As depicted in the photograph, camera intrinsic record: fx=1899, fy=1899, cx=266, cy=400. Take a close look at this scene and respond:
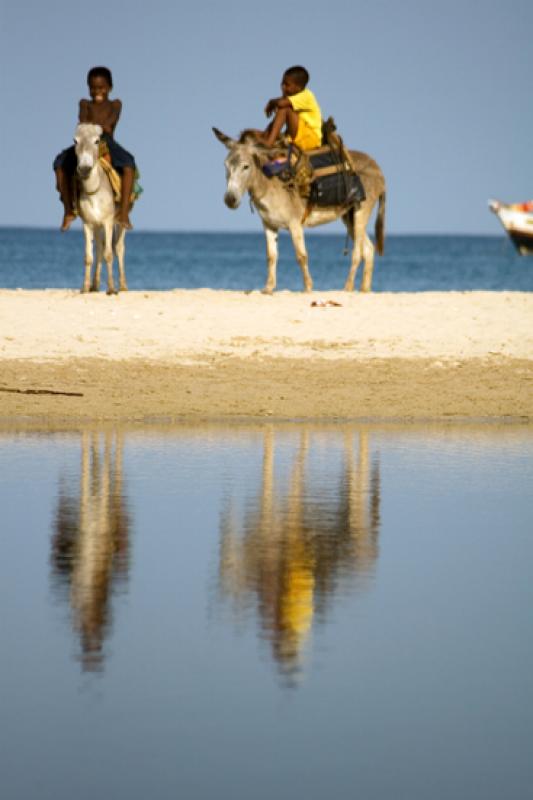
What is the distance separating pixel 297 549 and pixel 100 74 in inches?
597

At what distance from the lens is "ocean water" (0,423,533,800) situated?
553cm

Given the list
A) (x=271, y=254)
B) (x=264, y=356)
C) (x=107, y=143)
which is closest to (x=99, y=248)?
(x=107, y=143)

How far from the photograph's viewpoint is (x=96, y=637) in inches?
278

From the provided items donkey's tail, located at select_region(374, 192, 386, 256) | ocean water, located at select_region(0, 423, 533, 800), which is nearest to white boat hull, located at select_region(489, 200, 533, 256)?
donkey's tail, located at select_region(374, 192, 386, 256)

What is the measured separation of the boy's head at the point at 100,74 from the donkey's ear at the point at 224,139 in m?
1.46

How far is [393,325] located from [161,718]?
15.4 m

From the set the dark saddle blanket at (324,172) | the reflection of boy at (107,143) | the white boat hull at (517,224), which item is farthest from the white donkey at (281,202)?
the white boat hull at (517,224)

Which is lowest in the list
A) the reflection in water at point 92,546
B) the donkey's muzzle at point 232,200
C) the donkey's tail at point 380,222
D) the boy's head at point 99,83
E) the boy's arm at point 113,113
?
the reflection in water at point 92,546

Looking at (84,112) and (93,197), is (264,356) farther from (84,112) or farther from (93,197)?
(84,112)

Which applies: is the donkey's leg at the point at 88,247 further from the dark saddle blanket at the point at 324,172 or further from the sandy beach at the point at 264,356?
the dark saddle blanket at the point at 324,172

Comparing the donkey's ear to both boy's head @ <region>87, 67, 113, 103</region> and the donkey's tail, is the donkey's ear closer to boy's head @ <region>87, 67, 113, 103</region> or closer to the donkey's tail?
boy's head @ <region>87, 67, 113, 103</region>

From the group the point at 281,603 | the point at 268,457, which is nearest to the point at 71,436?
the point at 268,457

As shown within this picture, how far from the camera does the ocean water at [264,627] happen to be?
5.53 meters

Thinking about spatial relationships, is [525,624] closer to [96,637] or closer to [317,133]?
[96,637]
